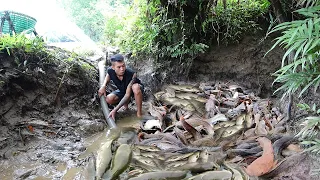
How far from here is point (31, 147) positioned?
11.0 ft

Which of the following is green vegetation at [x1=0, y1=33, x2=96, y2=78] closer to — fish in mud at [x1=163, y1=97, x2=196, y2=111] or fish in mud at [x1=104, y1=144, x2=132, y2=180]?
fish in mud at [x1=163, y1=97, x2=196, y2=111]

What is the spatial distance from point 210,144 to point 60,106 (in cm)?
253

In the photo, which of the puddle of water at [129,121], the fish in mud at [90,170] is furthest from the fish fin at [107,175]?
the puddle of water at [129,121]

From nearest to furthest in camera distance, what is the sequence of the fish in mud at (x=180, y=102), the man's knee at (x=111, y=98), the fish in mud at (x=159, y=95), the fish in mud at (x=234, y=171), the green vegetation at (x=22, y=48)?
the fish in mud at (x=234, y=171) → the green vegetation at (x=22, y=48) → the fish in mud at (x=180, y=102) → the man's knee at (x=111, y=98) → the fish in mud at (x=159, y=95)

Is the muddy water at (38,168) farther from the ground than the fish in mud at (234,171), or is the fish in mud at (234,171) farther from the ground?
the fish in mud at (234,171)

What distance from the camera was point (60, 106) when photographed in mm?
4281

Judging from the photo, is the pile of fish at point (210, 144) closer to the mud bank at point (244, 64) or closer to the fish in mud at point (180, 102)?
the fish in mud at point (180, 102)

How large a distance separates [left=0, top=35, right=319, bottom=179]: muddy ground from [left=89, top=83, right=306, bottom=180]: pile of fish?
32 cm

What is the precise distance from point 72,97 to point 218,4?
11.0 ft

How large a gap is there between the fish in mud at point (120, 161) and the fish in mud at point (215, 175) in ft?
2.44

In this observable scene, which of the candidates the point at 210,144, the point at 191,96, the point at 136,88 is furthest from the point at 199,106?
the point at 210,144

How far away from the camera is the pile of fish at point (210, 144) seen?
244cm

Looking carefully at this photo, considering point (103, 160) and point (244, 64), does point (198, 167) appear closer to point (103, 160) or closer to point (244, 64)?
point (103, 160)

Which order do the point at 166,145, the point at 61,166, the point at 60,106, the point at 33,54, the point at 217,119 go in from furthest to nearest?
1. the point at 60,106
2. the point at 33,54
3. the point at 217,119
4. the point at 166,145
5. the point at 61,166
